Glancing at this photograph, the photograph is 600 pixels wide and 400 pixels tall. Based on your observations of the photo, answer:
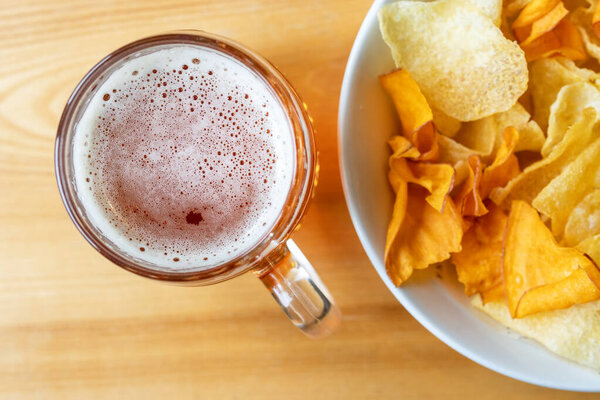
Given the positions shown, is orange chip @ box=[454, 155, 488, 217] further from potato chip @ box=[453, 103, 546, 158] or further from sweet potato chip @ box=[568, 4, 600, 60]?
sweet potato chip @ box=[568, 4, 600, 60]

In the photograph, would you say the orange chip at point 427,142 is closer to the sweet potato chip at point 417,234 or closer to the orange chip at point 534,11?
the sweet potato chip at point 417,234

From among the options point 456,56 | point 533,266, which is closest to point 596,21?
point 456,56

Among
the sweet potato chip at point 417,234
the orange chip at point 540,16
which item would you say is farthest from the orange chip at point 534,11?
the sweet potato chip at point 417,234

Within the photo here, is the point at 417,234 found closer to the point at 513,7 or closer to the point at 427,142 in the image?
the point at 427,142

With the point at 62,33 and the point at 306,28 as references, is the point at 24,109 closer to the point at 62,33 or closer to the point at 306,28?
the point at 62,33

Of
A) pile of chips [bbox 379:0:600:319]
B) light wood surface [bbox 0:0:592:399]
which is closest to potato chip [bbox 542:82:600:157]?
pile of chips [bbox 379:0:600:319]
